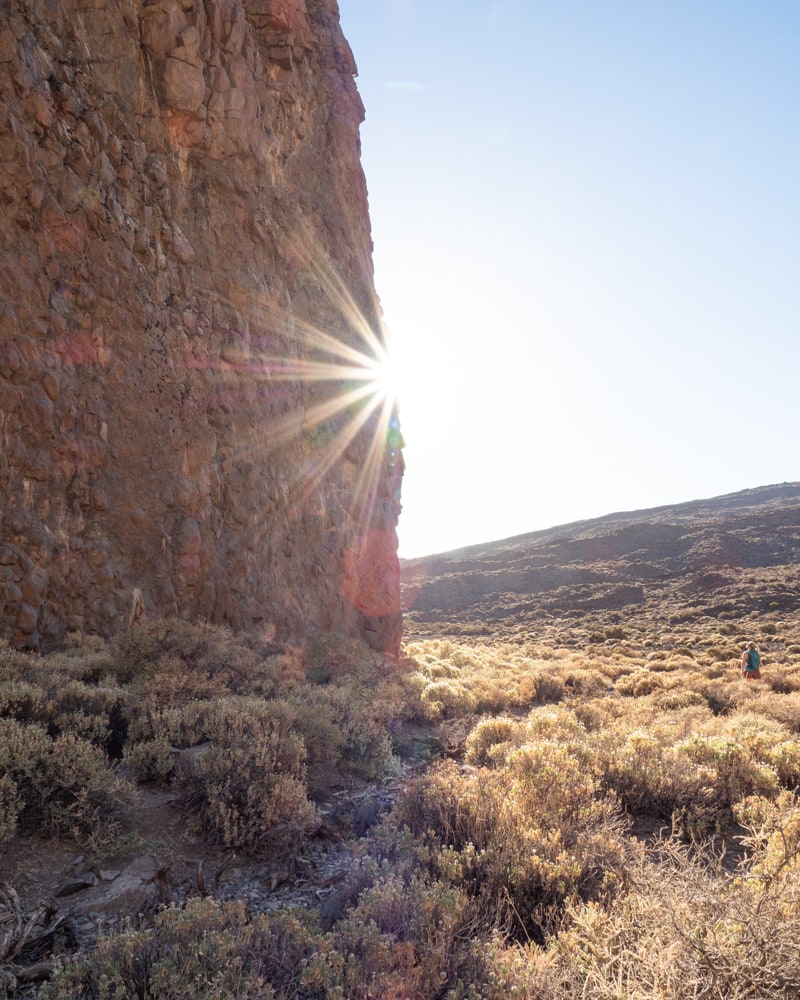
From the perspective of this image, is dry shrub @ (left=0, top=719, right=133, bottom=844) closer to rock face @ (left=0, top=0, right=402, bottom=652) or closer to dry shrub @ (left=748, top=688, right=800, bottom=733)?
rock face @ (left=0, top=0, right=402, bottom=652)

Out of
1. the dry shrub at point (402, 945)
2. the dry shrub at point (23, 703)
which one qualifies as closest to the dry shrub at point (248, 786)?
the dry shrub at point (402, 945)

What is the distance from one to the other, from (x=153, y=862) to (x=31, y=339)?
7.83 metres

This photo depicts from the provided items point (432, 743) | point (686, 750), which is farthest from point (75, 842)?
point (686, 750)

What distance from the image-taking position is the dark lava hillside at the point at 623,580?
38.9 metres

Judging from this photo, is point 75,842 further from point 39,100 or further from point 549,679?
point 549,679

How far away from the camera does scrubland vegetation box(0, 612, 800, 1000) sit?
2.82 m

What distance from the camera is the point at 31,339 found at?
8797 millimetres

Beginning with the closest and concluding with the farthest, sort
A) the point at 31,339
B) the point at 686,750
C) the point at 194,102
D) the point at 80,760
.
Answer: the point at 80,760 → the point at 686,750 → the point at 31,339 → the point at 194,102

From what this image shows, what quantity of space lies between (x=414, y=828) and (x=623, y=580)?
48341 millimetres

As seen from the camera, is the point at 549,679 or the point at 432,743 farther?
the point at 549,679

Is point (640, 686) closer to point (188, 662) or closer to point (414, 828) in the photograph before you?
point (188, 662)

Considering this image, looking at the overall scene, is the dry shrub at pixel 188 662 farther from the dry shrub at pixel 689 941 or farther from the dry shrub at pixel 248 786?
the dry shrub at pixel 689 941

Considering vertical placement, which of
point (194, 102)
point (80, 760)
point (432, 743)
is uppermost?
point (194, 102)

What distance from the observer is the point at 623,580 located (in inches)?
1941
